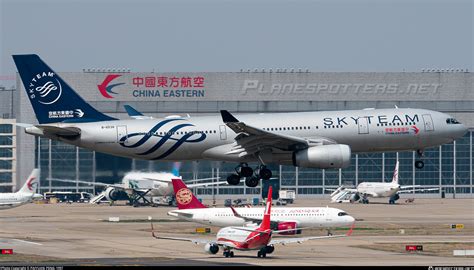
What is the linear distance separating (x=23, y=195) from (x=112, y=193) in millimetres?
25708

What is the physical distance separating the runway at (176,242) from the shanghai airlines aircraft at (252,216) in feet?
7.53

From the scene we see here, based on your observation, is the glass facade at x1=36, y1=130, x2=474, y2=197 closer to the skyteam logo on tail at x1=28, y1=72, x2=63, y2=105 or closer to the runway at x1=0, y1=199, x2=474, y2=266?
the runway at x1=0, y1=199, x2=474, y2=266

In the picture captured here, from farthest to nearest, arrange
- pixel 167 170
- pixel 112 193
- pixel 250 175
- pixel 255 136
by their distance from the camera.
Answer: pixel 112 193, pixel 167 170, pixel 250 175, pixel 255 136

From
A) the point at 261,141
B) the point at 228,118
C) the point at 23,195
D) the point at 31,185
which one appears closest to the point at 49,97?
the point at 228,118

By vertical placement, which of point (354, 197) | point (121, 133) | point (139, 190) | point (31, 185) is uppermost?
point (121, 133)

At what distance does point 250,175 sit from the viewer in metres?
84.7

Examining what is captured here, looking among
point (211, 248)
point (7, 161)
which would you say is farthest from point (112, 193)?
point (211, 248)

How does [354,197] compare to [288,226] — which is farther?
[354,197]

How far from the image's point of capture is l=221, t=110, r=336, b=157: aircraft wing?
267 feet

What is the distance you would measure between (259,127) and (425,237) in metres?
38.3

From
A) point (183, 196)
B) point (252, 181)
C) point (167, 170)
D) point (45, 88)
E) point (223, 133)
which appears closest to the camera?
point (223, 133)

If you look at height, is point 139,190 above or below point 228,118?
below

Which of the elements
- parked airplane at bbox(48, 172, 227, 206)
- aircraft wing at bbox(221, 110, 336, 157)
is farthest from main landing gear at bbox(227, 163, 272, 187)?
parked airplane at bbox(48, 172, 227, 206)

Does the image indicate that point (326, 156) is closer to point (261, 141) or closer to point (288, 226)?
point (261, 141)
